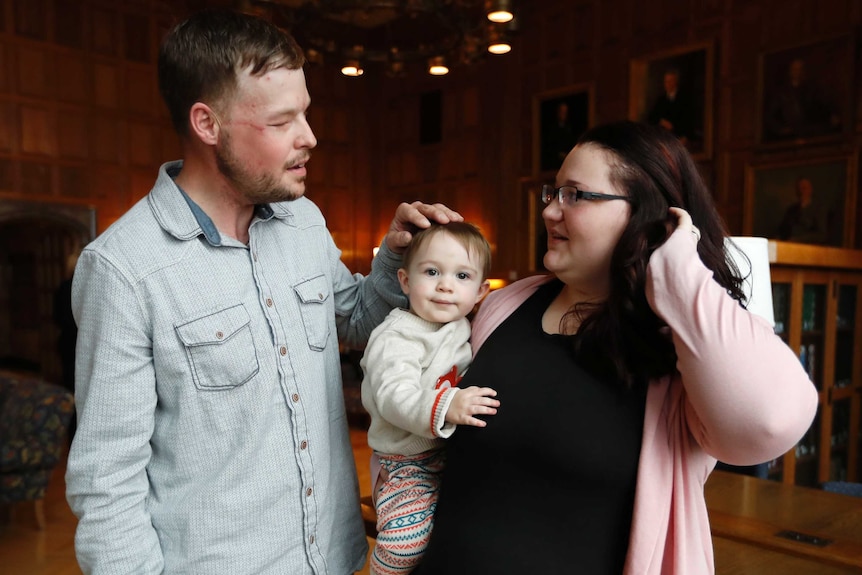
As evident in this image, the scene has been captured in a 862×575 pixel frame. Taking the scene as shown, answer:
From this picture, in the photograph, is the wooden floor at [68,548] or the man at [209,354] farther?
the wooden floor at [68,548]

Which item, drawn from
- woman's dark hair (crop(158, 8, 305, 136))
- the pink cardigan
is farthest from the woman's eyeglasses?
woman's dark hair (crop(158, 8, 305, 136))

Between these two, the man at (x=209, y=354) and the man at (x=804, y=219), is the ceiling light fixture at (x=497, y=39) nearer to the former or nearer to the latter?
the man at (x=804, y=219)

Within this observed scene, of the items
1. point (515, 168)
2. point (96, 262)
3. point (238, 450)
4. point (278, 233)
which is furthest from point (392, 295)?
point (515, 168)

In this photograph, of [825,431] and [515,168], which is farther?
[515,168]

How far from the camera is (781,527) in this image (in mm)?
2299

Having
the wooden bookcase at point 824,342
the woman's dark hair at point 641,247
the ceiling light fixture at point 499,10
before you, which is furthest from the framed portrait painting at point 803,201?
the woman's dark hair at point 641,247

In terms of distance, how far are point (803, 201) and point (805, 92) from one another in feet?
3.74

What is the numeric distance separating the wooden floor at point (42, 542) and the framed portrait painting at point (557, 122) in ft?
18.9

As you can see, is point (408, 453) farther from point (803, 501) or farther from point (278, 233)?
point (803, 501)

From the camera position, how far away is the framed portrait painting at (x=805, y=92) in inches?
269

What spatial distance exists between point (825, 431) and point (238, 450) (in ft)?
14.3

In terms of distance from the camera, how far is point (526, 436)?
1506mm

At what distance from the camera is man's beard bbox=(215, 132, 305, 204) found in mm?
1573

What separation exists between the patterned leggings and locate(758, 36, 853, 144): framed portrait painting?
6.86m
